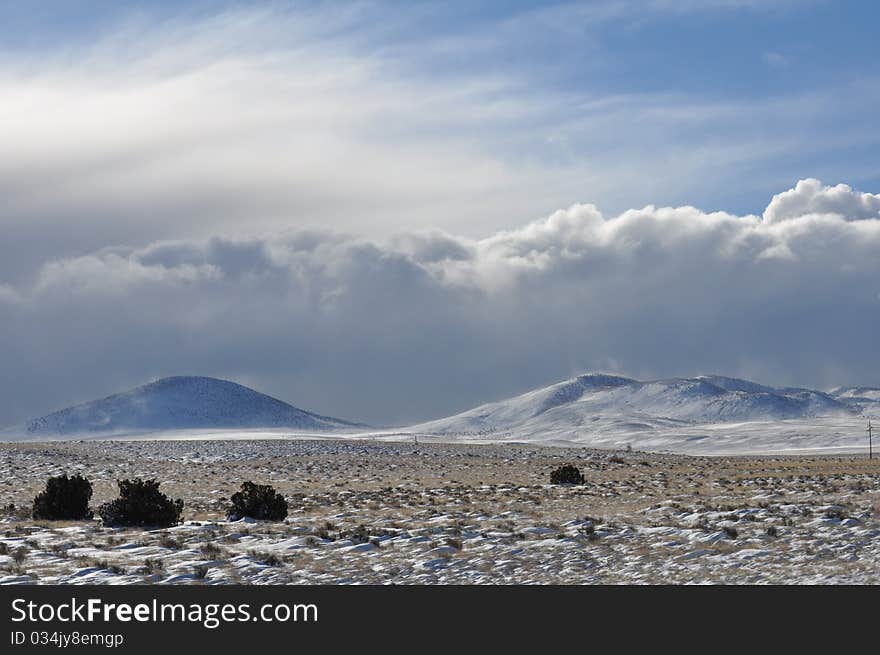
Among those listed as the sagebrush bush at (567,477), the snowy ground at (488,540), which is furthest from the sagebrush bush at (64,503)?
the sagebrush bush at (567,477)

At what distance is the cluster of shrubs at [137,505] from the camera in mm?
25094

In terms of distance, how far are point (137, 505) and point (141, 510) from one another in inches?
9.2

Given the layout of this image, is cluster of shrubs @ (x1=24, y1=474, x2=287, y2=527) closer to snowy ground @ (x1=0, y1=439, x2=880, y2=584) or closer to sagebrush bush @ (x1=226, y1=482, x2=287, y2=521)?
sagebrush bush @ (x1=226, y1=482, x2=287, y2=521)

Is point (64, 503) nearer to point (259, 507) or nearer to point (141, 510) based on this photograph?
point (141, 510)

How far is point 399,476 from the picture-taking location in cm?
5209

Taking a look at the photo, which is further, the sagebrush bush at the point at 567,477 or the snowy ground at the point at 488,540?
the sagebrush bush at the point at 567,477

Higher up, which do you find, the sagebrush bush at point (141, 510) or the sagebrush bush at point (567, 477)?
the sagebrush bush at point (141, 510)

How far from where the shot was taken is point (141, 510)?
2506 centimetres

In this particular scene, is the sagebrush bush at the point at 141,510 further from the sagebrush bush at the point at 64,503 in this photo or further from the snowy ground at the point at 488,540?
the sagebrush bush at the point at 64,503

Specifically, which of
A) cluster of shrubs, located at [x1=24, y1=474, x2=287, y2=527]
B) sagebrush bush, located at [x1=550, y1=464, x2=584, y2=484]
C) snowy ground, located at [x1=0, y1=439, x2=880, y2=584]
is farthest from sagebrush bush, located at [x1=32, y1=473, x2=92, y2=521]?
sagebrush bush, located at [x1=550, y1=464, x2=584, y2=484]

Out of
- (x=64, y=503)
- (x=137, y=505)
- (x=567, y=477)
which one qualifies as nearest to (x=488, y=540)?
(x=137, y=505)
